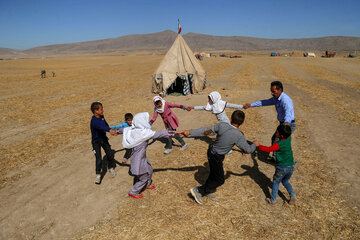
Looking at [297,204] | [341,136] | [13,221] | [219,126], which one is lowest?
[13,221]

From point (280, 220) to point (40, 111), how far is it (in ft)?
45.5

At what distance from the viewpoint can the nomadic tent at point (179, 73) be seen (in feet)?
49.3

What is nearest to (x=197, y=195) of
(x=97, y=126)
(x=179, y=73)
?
(x=97, y=126)

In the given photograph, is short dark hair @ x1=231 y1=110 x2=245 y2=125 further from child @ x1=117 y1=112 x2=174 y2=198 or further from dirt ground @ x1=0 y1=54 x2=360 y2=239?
dirt ground @ x1=0 y1=54 x2=360 y2=239

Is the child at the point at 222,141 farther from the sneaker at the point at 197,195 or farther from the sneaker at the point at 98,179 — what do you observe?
the sneaker at the point at 98,179

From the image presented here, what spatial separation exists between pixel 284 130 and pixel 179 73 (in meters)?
12.1

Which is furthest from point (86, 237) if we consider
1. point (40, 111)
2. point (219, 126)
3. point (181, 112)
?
point (40, 111)

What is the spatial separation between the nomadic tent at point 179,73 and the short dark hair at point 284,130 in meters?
11.7

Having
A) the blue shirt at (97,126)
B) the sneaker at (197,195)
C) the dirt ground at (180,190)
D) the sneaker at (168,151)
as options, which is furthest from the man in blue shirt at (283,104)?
the blue shirt at (97,126)

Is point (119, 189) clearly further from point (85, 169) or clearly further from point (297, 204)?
A: point (297, 204)

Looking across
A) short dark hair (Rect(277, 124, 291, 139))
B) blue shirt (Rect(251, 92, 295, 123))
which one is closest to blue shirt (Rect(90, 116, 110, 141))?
short dark hair (Rect(277, 124, 291, 139))

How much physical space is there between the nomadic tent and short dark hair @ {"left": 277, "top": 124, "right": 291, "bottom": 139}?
11.7 metres

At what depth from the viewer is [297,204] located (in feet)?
14.3

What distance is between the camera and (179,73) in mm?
15102
